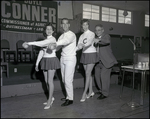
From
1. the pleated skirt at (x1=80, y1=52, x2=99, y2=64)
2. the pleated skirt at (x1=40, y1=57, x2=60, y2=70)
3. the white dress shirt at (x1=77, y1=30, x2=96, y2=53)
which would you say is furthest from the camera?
the pleated skirt at (x1=80, y1=52, x2=99, y2=64)

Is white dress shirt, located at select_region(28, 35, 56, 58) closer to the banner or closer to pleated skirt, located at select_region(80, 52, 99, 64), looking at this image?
pleated skirt, located at select_region(80, 52, 99, 64)

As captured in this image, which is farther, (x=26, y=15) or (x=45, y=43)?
(x=26, y=15)

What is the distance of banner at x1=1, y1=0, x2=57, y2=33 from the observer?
4765mm

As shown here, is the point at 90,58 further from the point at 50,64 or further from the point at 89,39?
the point at 50,64

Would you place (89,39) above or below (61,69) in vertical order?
above

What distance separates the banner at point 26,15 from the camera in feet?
15.6

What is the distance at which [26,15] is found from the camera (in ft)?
16.4

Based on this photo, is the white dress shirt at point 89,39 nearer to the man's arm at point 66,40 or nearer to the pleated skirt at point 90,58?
the pleated skirt at point 90,58

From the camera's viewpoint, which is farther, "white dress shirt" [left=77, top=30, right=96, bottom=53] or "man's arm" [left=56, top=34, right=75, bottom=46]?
"white dress shirt" [left=77, top=30, right=96, bottom=53]

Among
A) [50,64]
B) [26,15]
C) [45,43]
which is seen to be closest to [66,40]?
[45,43]

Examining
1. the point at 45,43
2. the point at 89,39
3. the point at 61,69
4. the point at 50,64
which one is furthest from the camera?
the point at 61,69

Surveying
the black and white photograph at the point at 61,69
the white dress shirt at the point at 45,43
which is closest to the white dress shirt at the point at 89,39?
the black and white photograph at the point at 61,69

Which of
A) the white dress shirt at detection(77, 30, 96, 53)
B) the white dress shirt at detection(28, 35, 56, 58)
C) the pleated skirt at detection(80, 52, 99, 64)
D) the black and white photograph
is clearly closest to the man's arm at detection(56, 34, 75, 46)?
the black and white photograph

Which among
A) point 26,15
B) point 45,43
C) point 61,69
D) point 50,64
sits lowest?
point 61,69
